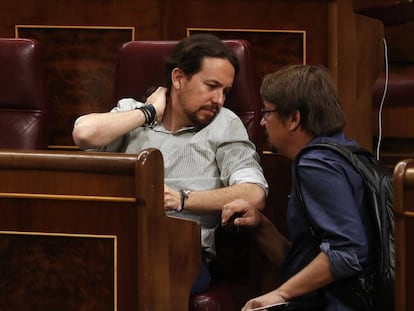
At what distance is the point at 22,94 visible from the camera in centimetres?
233

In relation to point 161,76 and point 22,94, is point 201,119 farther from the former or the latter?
point 22,94

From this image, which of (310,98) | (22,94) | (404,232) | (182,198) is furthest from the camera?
(22,94)

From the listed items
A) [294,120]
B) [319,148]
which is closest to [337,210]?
[319,148]

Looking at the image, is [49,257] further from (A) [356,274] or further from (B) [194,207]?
(A) [356,274]

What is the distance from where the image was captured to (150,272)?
1677 millimetres

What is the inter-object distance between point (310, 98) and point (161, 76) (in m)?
0.47

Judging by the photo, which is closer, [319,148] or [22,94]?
[319,148]

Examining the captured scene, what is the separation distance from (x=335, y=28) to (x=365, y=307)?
1.09 m

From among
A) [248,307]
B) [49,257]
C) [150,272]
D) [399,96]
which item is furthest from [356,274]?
[399,96]

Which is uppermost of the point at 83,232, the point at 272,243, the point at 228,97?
the point at 228,97

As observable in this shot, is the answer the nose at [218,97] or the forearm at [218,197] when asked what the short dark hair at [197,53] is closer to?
the nose at [218,97]

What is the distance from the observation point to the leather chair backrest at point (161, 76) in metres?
2.15

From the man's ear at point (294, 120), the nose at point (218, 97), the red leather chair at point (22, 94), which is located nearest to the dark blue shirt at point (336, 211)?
the man's ear at point (294, 120)

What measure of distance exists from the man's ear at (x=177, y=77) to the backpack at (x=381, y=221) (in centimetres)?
47
